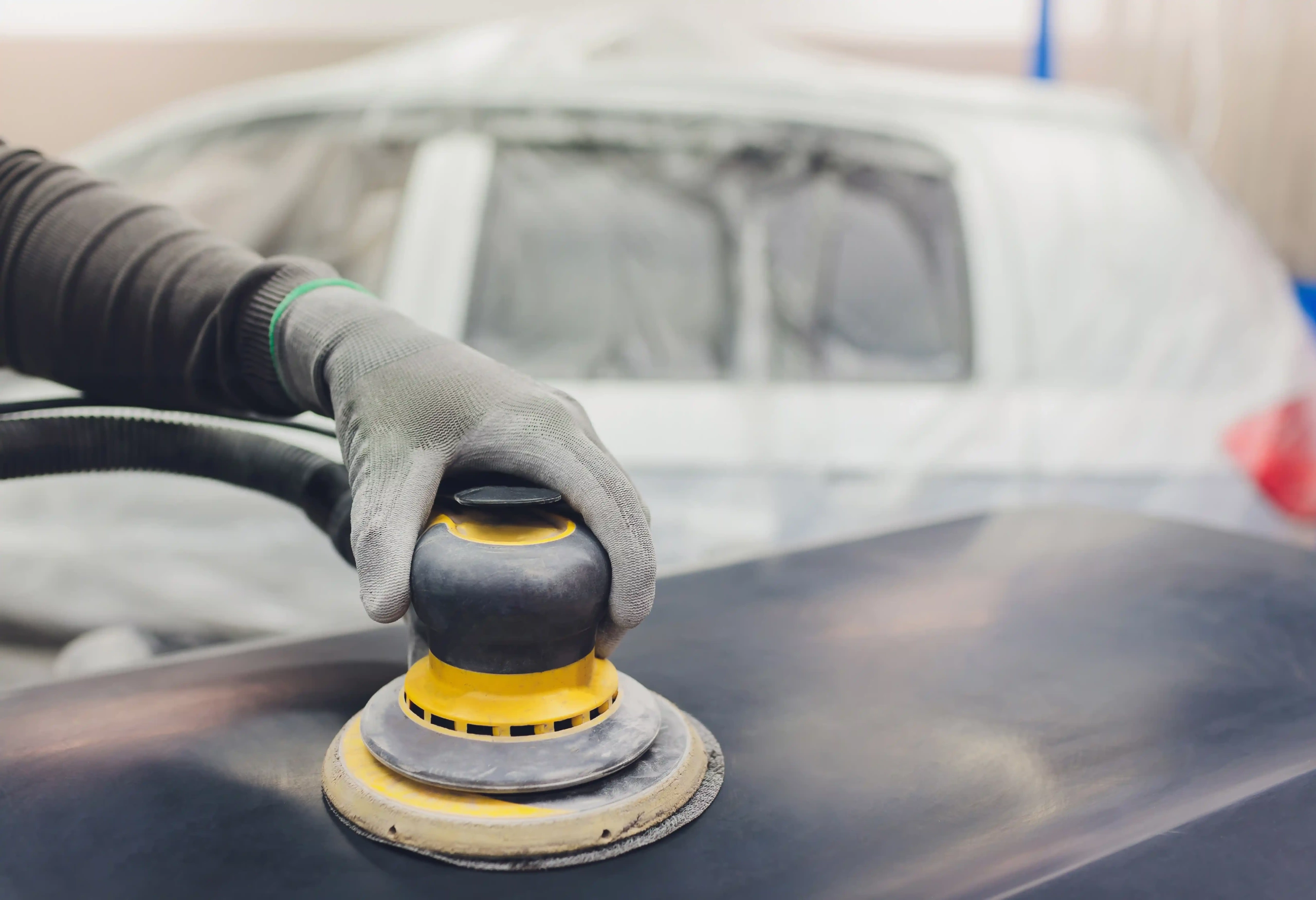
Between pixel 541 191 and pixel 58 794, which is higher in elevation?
pixel 541 191

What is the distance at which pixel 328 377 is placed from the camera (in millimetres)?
575

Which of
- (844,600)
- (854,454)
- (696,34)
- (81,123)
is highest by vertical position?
(696,34)

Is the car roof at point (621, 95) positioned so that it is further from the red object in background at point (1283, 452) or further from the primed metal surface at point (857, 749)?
the primed metal surface at point (857, 749)

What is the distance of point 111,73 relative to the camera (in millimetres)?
2848

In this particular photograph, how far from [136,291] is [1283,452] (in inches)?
61.5

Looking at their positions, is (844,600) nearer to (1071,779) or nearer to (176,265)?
(1071,779)

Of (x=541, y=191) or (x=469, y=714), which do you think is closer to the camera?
(x=469, y=714)

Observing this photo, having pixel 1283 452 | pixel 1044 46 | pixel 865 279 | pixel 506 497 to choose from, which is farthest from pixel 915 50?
pixel 506 497

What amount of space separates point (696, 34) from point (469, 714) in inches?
69.9

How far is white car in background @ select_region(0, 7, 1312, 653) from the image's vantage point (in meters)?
1.57

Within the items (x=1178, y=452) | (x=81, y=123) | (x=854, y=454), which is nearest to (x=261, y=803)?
(x=854, y=454)

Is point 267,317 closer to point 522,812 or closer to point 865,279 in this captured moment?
point 522,812

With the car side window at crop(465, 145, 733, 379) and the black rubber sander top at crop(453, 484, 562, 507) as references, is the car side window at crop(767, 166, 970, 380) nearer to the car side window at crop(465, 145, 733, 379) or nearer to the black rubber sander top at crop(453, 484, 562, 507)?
the car side window at crop(465, 145, 733, 379)

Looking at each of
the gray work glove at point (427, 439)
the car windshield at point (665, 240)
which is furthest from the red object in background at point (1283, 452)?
the gray work glove at point (427, 439)
